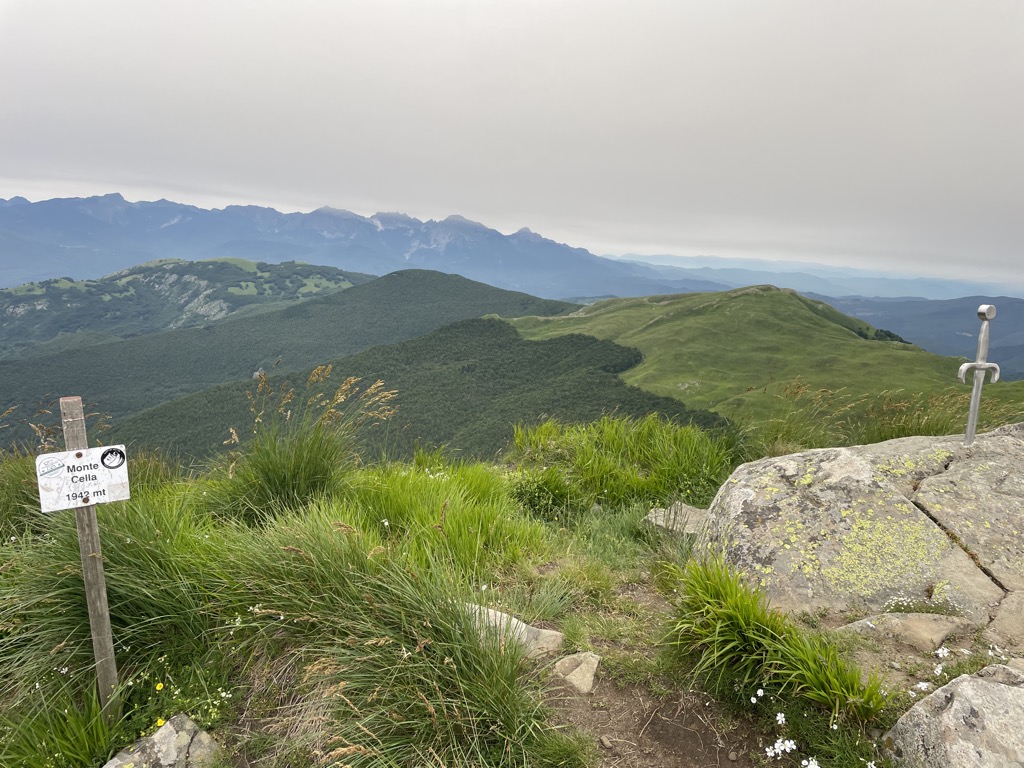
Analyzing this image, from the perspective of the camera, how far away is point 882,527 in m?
4.48

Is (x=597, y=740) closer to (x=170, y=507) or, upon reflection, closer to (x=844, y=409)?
(x=170, y=507)

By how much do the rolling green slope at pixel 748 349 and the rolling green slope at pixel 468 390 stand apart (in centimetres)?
835

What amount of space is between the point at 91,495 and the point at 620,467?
20.7 ft

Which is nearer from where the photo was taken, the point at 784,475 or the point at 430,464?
the point at 784,475

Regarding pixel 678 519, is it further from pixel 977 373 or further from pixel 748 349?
pixel 748 349

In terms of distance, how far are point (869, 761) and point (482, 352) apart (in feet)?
585

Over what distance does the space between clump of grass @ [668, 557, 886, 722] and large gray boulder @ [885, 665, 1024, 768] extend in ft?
0.58

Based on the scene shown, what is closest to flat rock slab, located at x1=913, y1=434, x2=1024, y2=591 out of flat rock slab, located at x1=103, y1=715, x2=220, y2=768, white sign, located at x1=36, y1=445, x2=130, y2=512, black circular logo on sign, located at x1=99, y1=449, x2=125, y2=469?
flat rock slab, located at x1=103, y1=715, x2=220, y2=768

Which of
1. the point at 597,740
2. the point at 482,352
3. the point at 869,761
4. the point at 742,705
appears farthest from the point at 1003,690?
the point at 482,352

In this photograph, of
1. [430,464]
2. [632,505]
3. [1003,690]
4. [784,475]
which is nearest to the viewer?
[1003,690]

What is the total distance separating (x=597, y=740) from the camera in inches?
125

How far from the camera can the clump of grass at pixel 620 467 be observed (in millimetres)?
7383

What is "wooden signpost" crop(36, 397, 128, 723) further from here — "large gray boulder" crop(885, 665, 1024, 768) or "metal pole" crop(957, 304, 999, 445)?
"metal pole" crop(957, 304, 999, 445)

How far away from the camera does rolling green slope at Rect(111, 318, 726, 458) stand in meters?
111
